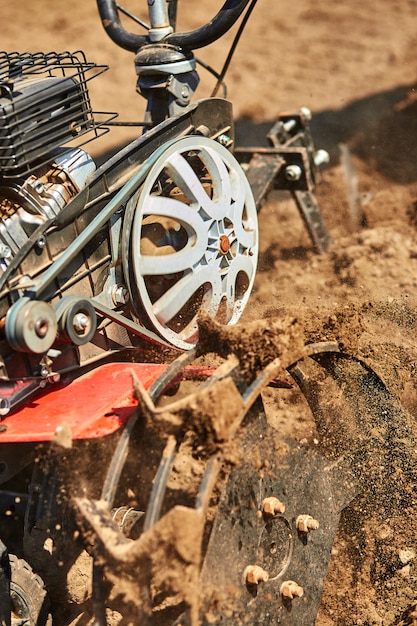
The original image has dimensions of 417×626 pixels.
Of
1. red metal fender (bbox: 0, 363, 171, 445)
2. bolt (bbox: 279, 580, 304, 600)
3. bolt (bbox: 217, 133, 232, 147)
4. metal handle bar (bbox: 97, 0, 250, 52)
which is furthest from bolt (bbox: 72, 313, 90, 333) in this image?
metal handle bar (bbox: 97, 0, 250, 52)

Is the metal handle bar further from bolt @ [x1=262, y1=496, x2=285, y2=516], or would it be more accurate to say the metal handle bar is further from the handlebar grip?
bolt @ [x1=262, y1=496, x2=285, y2=516]

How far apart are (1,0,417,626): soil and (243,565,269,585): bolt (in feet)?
2.52

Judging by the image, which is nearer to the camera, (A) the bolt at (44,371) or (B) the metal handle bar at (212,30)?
(A) the bolt at (44,371)

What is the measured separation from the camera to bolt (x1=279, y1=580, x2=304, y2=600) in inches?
101

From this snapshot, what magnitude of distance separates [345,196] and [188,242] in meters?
3.50

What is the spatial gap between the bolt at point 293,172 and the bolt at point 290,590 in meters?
2.85

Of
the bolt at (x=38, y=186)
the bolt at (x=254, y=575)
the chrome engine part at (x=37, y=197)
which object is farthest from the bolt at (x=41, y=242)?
the bolt at (x=254, y=575)

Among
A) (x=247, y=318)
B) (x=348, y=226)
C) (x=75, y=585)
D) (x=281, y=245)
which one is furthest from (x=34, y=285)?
(x=348, y=226)

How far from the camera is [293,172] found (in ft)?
15.5

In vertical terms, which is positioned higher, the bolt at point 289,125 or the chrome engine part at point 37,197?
the chrome engine part at point 37,197

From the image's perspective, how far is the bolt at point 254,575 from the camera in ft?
7.86

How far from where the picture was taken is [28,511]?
2729 millimetres

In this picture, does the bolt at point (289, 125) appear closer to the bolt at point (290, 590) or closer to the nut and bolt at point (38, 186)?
the nut and bolt at point (38, 186)

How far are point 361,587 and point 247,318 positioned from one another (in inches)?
62.5
